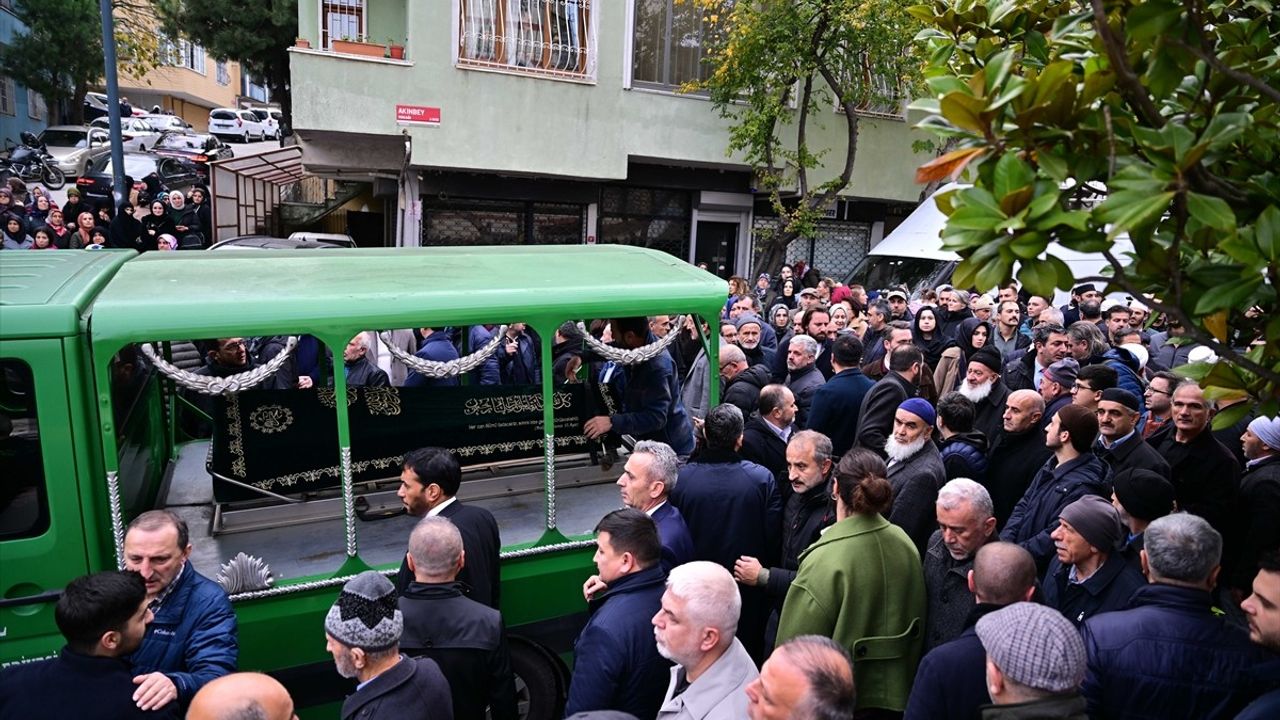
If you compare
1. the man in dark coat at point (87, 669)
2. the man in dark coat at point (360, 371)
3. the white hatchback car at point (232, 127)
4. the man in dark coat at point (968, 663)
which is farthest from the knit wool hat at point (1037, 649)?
the white hatchback car at point (232, 127)

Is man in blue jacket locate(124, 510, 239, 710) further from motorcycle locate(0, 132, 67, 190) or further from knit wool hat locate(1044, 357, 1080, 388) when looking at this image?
Result: motorcycle locate(0, 132, 67, 190)

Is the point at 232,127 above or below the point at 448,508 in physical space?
above

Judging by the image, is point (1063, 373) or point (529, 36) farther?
point (529, 36)

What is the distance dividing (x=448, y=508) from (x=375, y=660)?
135 cm

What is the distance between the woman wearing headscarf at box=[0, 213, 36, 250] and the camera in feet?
44.2

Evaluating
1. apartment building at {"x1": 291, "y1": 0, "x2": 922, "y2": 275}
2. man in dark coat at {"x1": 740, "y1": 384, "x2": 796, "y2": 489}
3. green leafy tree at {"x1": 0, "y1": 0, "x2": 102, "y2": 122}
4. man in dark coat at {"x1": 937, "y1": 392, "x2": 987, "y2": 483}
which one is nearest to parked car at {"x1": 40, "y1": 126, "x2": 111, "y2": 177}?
green leafy tree at {"x1": 0, "y1": 0, "x2": 102, "y2": 122}

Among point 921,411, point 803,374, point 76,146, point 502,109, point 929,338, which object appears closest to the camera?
point 921,411

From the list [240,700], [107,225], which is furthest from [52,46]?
[240,700]

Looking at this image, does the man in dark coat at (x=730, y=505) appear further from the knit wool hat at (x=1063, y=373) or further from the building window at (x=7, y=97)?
the building window at (x=7, y=97)

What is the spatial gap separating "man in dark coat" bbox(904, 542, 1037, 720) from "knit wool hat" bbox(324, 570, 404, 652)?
1827 mm

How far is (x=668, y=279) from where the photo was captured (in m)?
5.29

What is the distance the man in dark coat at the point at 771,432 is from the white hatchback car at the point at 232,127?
123 feet

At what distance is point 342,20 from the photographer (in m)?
13.8

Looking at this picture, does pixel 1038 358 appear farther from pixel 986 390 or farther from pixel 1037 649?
pixel 1037 649
